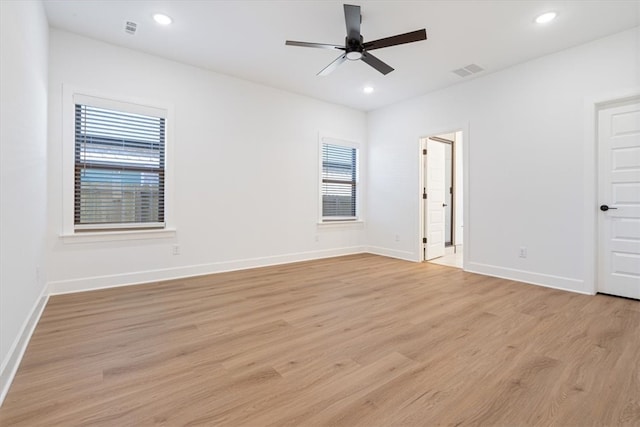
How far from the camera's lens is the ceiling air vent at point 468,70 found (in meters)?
3.99

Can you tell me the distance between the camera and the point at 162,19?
3041mm

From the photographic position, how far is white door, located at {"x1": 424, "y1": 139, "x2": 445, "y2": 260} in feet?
17.4

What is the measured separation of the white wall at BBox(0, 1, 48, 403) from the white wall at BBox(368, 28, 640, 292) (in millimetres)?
4825

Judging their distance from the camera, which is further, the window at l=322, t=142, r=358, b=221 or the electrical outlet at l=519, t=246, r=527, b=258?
the window at l=322, t=142, r=358, b=221

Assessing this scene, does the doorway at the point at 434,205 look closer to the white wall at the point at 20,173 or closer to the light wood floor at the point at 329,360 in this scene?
the light wood floor at the point at 329,360

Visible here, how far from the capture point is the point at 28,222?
2.29 metres

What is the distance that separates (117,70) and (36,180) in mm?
1717

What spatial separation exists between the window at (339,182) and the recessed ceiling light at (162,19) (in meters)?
3.06

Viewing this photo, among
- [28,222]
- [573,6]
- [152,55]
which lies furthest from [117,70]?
[573,6]

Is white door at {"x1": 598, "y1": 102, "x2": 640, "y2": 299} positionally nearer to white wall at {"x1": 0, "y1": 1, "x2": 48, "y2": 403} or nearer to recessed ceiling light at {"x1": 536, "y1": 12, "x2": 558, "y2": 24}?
recessed ceiling light at {"x1": 536, "y1": 12, "x2": 558, "y2": 24}

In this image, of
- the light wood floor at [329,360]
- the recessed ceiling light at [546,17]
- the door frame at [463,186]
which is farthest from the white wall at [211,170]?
the recessed ceiling light at [546,17]

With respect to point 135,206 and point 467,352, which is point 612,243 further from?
point 135,206

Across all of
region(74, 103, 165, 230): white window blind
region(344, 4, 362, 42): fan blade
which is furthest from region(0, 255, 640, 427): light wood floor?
region(344, 4, 362, 42): fan blade

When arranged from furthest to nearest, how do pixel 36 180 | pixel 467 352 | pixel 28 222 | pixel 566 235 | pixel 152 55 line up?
1. pixel 152 55
2. pixel 566 235
3. pixel 36 180
4. pixel 28 222
5. pixel 467 352
